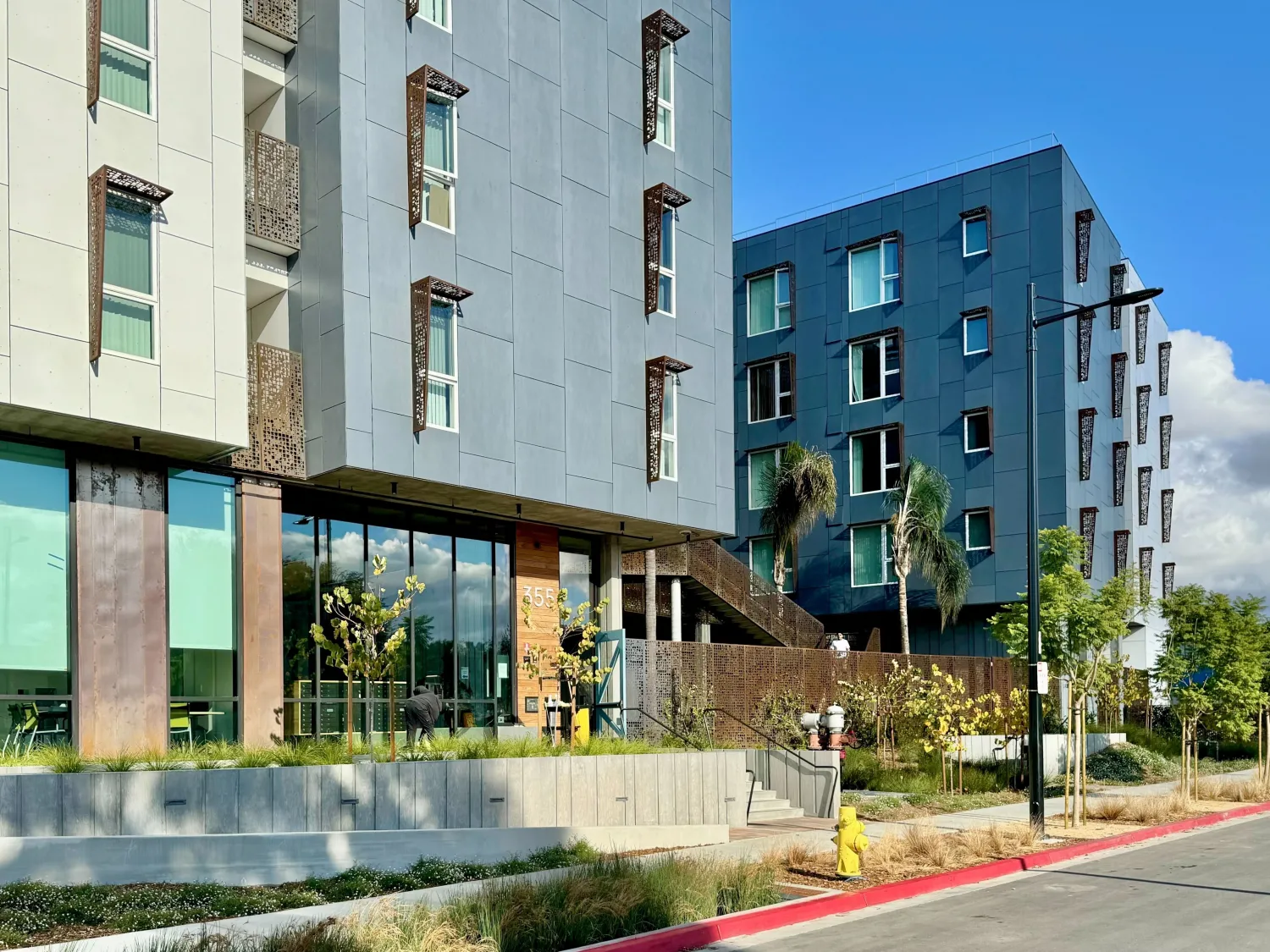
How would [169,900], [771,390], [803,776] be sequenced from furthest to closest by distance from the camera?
1. [771,390]
2. [803,776]
3. [169,900]

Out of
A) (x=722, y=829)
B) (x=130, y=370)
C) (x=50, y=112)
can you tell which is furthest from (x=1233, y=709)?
(x=50, y=112)

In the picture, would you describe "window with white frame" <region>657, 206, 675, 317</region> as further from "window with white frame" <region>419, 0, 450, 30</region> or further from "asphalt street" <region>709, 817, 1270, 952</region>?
"asphalt street" <region>709, 817, 1270, 952</region>

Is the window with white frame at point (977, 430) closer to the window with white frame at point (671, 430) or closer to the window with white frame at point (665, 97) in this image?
the window with white frame at point (671, 430)

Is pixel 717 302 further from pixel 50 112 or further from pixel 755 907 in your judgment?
pixel 755 907

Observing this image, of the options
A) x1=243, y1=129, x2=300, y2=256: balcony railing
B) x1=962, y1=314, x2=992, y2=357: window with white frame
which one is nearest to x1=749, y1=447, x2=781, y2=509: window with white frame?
x1=962, y1=314, x2=992, y2=357: window with white frame

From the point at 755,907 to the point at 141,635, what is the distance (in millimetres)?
10071

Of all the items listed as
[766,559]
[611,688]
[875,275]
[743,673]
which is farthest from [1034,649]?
[875,275]

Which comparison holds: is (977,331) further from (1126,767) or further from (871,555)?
(1126,767)

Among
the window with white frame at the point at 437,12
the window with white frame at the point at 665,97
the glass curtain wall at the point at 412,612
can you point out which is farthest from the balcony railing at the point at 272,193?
the window with white frame at the point at 665,97

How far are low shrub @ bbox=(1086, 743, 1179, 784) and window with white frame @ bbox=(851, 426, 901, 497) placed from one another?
48.8ft

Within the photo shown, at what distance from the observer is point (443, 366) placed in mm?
22656

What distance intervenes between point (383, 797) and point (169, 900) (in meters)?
3.90

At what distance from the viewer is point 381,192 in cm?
2169

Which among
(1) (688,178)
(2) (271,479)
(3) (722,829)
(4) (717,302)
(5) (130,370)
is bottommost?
(3) (722,829)
